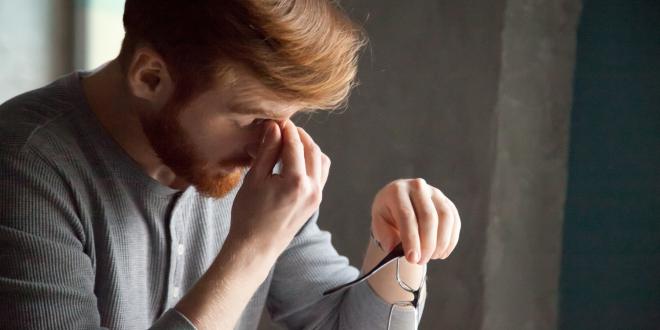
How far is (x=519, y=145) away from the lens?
1409 mm

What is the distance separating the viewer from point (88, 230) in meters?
1.03

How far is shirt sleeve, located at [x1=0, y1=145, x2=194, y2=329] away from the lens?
2.99 ft

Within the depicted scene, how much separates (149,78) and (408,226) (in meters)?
0.39

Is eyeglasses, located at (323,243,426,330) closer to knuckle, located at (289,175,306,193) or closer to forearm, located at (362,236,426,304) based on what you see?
forearm, located at (362,236,426,304)

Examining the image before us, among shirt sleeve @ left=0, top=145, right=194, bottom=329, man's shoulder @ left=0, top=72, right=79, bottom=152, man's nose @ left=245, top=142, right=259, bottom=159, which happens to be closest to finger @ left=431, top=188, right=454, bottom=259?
man's nose @ left=245, top=142, right=259, bottom=159

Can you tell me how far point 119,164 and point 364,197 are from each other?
60cm

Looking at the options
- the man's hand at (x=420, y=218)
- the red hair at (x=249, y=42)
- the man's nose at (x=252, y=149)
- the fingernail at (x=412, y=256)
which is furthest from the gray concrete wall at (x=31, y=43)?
the fingernail at (x=412, y=256)

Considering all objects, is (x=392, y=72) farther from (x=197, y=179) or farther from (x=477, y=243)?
(x=197, y=179)

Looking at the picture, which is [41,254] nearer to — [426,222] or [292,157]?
[292,157]

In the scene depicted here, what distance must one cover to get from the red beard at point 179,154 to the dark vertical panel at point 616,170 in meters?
0.61

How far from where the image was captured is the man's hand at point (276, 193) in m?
1.01

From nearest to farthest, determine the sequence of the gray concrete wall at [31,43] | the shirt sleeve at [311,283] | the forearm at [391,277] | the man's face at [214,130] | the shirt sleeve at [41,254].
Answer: the shirt sleeve at [41,254]
the man's face at [214,130]
the forearm at [391,277]
the shirt sleeve at [311,283]
the gray concrete wall at [31,43]

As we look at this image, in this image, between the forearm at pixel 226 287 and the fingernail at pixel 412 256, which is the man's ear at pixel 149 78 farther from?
the fingernail at pixel 412 256

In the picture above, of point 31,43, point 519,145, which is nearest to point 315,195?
point 519,145
